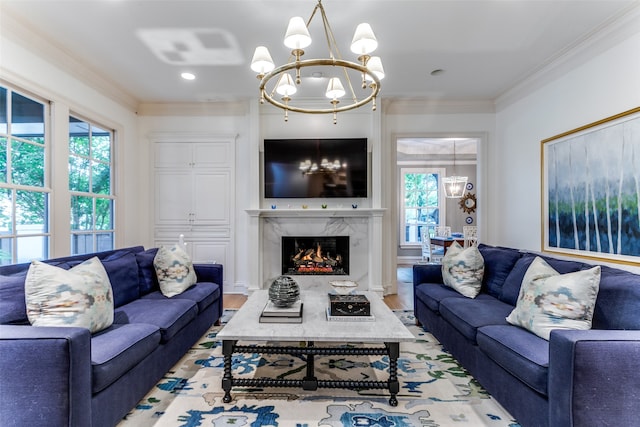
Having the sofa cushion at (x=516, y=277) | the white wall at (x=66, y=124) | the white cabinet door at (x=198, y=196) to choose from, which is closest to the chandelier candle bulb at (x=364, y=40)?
the sofa cushion at (x=516, y=277)

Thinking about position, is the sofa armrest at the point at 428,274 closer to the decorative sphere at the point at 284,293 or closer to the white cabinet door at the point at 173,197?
the decorative sphere at the point at 284,293

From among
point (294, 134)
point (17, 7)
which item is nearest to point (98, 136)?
point (17, 7)

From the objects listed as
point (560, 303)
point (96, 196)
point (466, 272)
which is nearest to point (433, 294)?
point (466, 272)

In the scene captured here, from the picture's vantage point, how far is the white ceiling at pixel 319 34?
93.9 inches

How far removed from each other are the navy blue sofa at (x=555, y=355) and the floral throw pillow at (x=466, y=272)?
135 mm

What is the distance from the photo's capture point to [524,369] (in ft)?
5.19

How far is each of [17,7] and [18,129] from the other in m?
0.96

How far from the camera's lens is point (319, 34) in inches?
107

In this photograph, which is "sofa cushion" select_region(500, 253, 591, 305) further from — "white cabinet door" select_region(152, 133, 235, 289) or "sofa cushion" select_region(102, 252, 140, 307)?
"white cabinet door" select_region(152, 133, 235, 289)

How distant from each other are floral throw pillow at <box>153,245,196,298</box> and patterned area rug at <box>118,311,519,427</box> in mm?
631

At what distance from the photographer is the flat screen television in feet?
14.3

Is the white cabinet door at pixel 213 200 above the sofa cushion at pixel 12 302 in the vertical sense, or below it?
above

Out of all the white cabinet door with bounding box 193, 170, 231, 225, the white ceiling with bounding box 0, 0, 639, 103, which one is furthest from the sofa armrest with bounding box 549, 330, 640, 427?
the white cabinet door with bounding box 193, 170, 231, 225

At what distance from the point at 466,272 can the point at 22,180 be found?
405 centimetres
